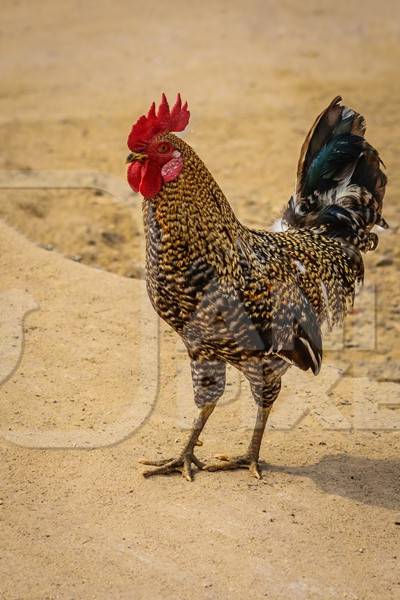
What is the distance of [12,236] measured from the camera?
32.4ft

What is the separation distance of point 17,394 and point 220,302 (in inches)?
92.4

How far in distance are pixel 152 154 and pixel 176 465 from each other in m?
2.48

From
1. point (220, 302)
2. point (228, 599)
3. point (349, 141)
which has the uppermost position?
point (349, 141)

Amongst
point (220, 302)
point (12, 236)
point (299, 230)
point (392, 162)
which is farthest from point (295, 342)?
point (392, 162)

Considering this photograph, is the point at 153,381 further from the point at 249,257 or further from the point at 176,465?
the point at 249,257

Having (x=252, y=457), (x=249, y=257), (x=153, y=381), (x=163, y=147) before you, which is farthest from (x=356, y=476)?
(x=163, y=147)

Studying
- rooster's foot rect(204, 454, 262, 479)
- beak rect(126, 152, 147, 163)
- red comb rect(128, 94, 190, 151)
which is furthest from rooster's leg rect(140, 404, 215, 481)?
red comb rect(128, 94, 190, 151)

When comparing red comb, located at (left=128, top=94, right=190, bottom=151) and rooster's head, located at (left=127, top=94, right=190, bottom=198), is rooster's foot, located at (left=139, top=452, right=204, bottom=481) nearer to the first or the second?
rooster's head, located at (left=127, top=94, right=190, bottom=198)

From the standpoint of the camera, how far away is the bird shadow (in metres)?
6.75

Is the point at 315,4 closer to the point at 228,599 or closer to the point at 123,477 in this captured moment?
the point at 123,477

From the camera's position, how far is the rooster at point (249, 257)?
20.4ft

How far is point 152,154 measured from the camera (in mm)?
6082

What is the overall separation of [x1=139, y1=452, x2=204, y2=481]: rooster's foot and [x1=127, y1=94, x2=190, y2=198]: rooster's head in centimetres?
216

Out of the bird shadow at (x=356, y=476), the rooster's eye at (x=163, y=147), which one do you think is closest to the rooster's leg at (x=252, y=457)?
the bird shadow at (x=356, y=476)
